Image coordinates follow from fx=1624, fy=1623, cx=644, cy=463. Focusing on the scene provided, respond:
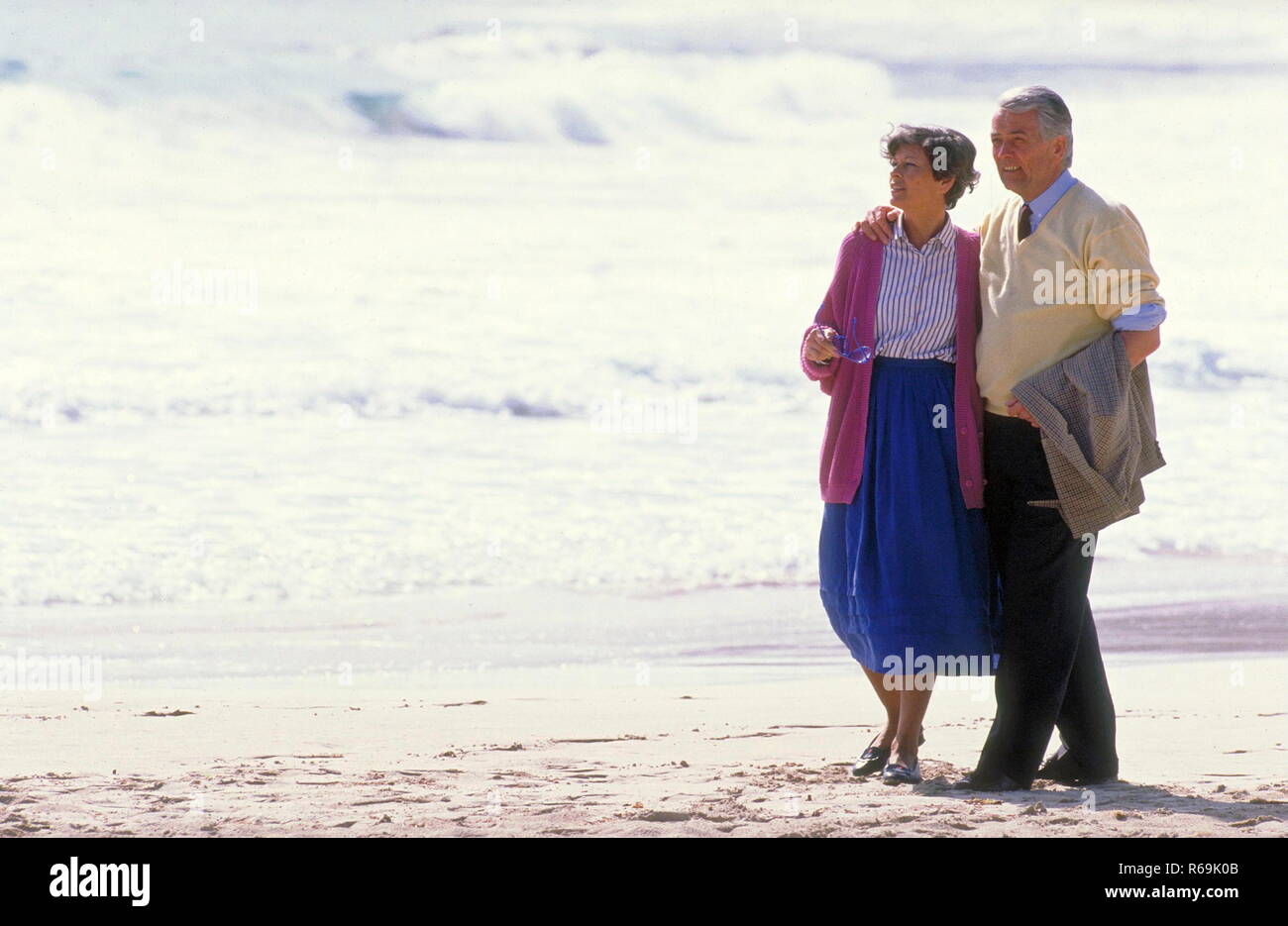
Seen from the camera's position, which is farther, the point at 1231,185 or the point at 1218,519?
the point at 1231,185

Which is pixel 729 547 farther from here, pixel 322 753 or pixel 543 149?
pixel 543 149

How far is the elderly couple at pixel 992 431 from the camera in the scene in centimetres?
380

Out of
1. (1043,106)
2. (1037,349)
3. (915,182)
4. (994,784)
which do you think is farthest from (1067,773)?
(1043,106)

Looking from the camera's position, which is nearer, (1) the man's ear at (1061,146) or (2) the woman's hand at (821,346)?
(1) the man's ear at (1061,146)

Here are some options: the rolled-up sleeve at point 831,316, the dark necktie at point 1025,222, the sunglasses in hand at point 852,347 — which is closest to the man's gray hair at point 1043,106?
the dark necktie at point 1025,222

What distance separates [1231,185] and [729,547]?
12559 millimetres

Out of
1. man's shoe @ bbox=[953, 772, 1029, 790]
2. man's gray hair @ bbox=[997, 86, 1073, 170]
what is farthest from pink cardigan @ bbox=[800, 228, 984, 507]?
man's shoe @ bbox=[953, 772, 1029, 790]

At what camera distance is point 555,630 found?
292 inches

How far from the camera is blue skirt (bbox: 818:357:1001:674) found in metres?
4.02

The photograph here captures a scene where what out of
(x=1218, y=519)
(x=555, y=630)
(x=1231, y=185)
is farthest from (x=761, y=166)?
(x=555, y=630)

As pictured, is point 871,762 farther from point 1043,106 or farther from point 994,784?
point 1043,106

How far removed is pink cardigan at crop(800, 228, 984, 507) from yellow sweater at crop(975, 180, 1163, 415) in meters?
0.05

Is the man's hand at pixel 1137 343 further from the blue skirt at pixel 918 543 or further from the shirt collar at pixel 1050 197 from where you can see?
the blue skirt at pixel 918 543
